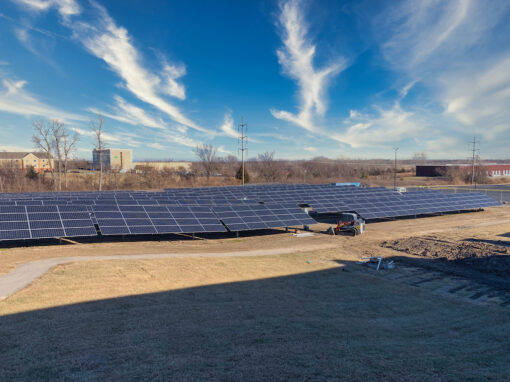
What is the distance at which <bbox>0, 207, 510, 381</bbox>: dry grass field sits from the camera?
7.61m

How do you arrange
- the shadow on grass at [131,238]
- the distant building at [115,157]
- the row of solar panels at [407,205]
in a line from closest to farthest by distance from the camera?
the shadow on grass at [131,238] < the row of solar panels at [407,205] < the distant building at [115,157]

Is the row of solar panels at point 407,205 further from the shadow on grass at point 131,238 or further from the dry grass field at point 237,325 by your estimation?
the dry grass field at point 237,325

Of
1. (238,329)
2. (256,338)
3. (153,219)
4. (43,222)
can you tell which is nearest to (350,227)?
(153,219)

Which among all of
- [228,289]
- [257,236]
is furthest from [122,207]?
[228,289]

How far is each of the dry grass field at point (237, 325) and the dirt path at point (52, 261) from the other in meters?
0.66

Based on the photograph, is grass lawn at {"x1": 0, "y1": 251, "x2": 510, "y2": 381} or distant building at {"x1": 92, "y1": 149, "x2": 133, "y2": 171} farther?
distant building at {"x1": 92, "y1": 149, "x2": 133, "y2": 171}

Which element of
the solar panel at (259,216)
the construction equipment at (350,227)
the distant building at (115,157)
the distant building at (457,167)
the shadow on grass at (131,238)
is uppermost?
the distant building at (115,157)

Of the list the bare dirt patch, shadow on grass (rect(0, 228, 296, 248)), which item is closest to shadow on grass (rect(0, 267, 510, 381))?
the bare dirt patch

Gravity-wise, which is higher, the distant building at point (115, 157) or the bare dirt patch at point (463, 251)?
the distant building at point (115, 157)

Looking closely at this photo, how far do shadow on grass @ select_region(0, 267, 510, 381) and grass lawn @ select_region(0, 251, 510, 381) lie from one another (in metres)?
0.04

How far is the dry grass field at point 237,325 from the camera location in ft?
25.0

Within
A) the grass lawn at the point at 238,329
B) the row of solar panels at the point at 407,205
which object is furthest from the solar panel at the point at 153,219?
the row of solar panels at the point at 407,205

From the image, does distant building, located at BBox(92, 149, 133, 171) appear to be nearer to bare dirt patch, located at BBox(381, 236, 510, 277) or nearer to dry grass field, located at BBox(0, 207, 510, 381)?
dry grass field, located at BBox(0, 207, 510, 381)

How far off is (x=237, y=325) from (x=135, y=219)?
54.3ft
